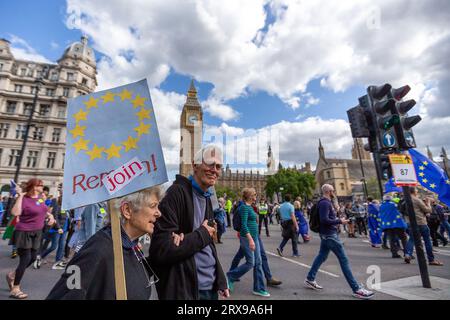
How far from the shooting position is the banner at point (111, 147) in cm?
158

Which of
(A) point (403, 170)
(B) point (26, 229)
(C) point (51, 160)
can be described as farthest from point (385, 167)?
(C) point (51, 160)

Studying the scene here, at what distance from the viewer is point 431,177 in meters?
4.82

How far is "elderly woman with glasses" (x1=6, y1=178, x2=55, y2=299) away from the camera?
388 centimetres

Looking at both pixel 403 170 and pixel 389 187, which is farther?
pixel 389 187

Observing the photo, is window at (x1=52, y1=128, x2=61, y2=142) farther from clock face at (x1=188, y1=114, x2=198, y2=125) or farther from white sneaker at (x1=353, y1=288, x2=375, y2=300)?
clock face at (x1=188, y1=114, x2=198, y2=125)

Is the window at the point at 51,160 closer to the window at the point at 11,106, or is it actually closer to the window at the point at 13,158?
the window at the point at 13,158

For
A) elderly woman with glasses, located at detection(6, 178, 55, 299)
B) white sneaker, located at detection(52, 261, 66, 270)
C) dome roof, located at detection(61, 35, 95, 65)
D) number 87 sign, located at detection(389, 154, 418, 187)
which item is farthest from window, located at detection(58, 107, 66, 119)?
number 87 sign, located at detection(389, 154, 418, 187)

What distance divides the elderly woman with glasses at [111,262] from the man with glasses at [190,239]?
94 mm

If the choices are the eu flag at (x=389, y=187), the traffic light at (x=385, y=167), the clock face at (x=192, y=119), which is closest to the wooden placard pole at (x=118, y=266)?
the traffic light at (x=385, y=167)

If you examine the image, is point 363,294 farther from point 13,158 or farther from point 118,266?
point 13,158

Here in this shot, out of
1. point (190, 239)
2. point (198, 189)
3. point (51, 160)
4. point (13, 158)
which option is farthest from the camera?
point (51, 160)

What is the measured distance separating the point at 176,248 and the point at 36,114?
44363 millimetres
